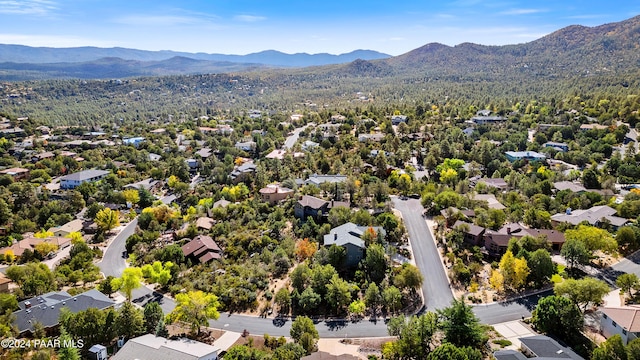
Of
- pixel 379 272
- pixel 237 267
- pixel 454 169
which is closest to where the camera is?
pixel 379 272

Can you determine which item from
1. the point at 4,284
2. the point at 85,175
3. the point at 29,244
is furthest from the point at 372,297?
the point at 85,175

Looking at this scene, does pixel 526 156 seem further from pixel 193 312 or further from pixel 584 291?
pixel 193 312

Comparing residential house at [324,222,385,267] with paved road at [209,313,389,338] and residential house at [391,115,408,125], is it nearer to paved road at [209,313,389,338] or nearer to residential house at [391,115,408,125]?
paved road at [209,313,389,338]

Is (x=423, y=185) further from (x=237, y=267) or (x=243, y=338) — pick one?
(x=243, y=338)

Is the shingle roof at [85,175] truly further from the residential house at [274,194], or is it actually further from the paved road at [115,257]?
the residential house at [274,194]

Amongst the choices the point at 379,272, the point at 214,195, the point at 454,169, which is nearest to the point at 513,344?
the point at 379,272

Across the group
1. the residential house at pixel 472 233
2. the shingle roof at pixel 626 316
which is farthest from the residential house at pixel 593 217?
the shingle roof at pixel 626 316
